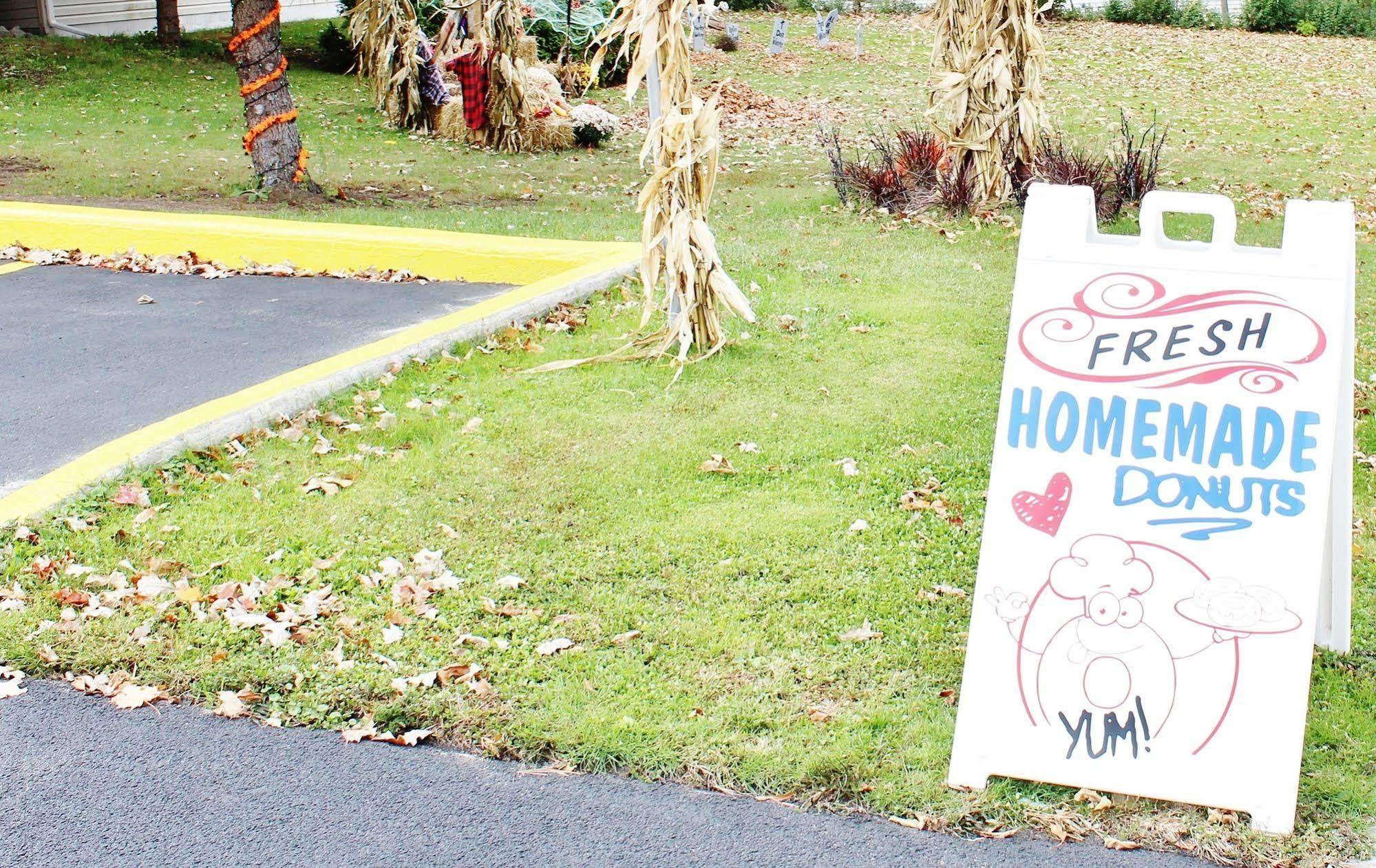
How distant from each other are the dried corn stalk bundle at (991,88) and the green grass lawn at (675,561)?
89.0 inches

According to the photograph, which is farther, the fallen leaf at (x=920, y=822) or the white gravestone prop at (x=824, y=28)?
the white gravestone prop at (x=824, y=28)

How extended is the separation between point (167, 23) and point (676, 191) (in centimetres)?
1865

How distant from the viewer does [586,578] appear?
175 inches

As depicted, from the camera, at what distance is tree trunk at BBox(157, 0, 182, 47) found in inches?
851

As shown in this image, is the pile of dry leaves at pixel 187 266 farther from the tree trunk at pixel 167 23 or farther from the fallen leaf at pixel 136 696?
the tree trunk at pixel 167 23

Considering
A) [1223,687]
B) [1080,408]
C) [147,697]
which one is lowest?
[147,697]

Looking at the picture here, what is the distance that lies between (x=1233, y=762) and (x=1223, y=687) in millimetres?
193

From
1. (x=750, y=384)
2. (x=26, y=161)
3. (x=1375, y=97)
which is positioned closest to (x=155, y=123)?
(x=26, y=161)

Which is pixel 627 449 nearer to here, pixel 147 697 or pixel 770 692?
pixel 770 692

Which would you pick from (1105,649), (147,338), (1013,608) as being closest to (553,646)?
(1013,608)

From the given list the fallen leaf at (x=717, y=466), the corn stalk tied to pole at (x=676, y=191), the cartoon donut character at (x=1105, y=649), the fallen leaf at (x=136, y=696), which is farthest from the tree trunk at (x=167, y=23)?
the cartoon donut character at (x=1105, y=649)

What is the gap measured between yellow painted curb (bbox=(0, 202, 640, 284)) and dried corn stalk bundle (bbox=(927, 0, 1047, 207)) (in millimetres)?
4137

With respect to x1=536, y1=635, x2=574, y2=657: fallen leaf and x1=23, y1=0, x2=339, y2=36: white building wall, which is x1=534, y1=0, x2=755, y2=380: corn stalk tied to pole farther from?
x1=23, y1=0, x2=339, y2=36: white building wall

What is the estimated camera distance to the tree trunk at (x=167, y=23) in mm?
21625
